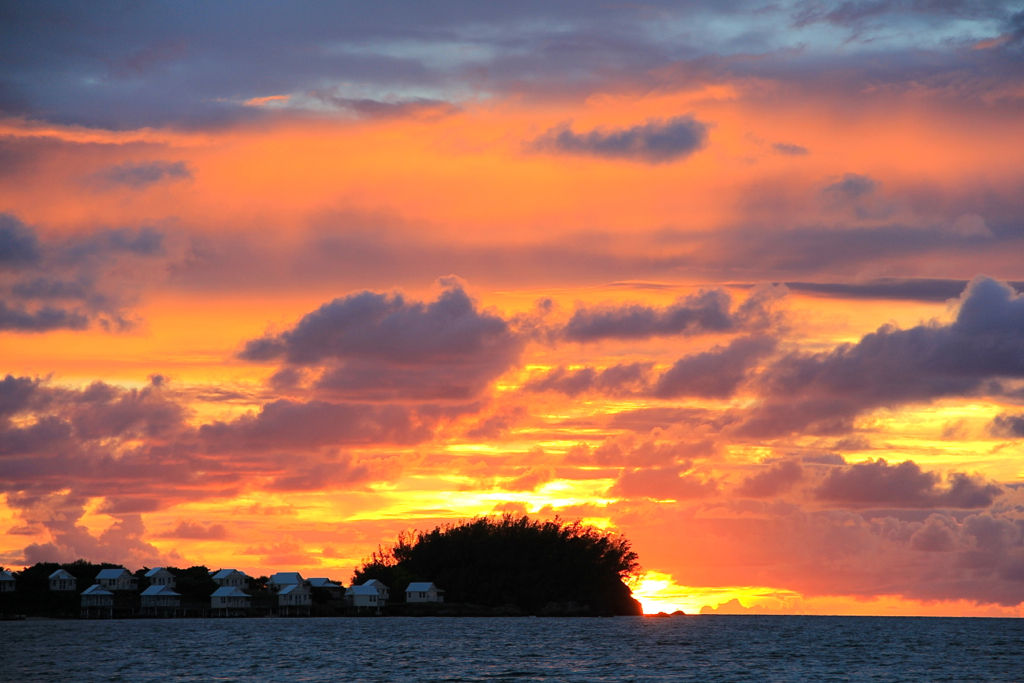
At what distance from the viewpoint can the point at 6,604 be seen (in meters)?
194

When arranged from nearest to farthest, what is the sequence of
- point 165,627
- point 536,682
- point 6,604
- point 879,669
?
point 536,682
point 879,669
point 165,627
point 6,604

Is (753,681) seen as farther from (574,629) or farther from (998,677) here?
(574,629)

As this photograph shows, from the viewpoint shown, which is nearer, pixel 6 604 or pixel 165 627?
pixel 165 627

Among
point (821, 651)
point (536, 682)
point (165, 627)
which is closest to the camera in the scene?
point (536, 682)

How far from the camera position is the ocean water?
8988 centimetres

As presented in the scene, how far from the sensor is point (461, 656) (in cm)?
10962

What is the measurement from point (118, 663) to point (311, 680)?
Result: 24.4 meters

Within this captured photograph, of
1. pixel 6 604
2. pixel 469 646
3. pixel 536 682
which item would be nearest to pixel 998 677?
pixel 536 682

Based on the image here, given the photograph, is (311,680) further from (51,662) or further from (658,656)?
(658,656)

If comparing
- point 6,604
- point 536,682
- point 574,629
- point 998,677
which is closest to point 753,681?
point 536,682

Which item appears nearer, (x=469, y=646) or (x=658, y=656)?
(x=658, y=656)

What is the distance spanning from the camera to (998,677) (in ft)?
323

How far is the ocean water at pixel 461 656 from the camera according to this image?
8988 centimetres

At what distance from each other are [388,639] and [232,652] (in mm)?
29440
